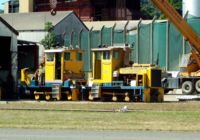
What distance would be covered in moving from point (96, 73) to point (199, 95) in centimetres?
708

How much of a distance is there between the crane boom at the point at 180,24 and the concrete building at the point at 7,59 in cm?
1040

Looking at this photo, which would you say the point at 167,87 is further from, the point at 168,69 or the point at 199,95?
the point at 168,69

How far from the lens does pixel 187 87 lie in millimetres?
45094

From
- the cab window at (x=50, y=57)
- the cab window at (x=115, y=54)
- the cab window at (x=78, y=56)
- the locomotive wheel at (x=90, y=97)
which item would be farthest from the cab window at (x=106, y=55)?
the cab window at (x=50, y=57)

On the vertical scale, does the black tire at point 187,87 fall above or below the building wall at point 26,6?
below

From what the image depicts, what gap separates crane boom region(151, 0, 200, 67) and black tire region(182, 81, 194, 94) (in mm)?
1526

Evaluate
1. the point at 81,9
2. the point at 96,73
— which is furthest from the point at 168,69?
the point at 81,9

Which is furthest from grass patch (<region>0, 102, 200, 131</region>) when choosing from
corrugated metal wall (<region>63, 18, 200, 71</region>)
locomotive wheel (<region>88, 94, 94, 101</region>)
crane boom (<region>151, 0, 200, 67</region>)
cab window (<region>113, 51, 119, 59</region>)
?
corrugated metal wall (<region>63, 18, 200, 71</region>)

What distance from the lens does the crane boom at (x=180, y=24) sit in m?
42.8

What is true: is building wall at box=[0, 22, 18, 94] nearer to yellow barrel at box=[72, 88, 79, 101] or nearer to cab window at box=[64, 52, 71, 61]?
cab window at box=[64, 52, 71, 61]

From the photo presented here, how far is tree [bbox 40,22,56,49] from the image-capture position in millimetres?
72606

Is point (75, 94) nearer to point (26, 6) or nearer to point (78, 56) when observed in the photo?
point (78, 56)

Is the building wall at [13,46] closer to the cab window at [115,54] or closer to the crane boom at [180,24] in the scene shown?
the cab window at [115,54]

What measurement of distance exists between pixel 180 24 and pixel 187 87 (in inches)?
174
